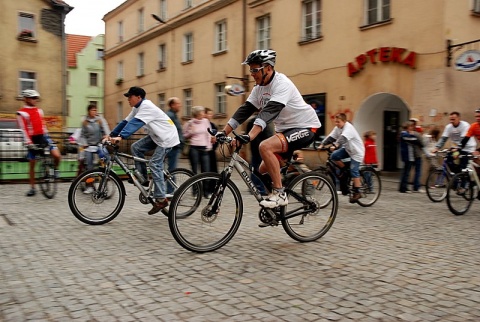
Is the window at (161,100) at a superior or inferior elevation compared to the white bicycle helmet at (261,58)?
superior

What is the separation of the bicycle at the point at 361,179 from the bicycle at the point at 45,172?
482cm

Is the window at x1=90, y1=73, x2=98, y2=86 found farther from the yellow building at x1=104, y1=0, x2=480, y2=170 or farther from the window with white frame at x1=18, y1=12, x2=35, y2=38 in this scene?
the yellow building at x1=104, y1=0, x2=480, y2=170

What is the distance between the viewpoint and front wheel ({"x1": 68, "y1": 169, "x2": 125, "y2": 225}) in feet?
18.7

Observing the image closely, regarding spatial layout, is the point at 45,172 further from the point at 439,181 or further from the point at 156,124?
the point at 439,181

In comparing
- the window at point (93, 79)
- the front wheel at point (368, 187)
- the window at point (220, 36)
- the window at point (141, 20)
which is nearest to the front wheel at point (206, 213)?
the front wheel at point (368, 187)

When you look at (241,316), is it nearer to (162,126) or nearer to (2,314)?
(2,314)

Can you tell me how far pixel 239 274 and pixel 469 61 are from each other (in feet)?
30.9

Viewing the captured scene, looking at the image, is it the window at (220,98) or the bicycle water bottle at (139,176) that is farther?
the window at (220,98)

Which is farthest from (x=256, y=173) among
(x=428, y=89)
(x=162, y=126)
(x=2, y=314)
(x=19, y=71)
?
(x=19, y=71)

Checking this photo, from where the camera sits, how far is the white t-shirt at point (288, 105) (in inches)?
183

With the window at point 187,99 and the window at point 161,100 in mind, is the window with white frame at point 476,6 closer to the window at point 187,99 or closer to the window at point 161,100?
the window at point 187,99

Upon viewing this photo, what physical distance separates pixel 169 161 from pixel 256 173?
3690 millimetres

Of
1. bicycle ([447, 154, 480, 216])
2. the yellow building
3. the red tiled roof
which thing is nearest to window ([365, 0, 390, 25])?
the yellow building

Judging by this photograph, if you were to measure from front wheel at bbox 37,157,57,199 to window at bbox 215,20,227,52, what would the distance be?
14662mm
